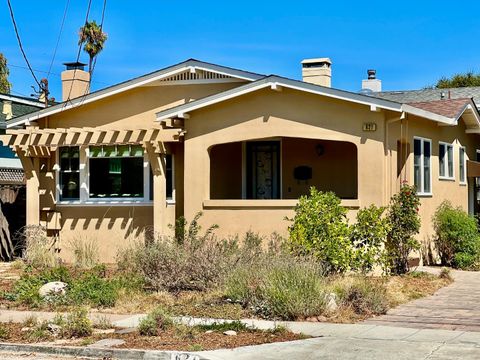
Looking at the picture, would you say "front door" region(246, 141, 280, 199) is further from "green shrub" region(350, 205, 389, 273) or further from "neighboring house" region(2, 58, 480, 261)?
"green shrub" region(350, 205, 389, 273)

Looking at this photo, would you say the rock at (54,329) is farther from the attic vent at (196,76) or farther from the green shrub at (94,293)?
the attic vent at (196,76)

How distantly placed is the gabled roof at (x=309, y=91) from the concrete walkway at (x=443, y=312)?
3985mm

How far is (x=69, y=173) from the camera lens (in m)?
19.8

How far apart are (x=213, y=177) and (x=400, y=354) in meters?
10.8

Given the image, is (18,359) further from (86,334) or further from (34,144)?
(34,144)

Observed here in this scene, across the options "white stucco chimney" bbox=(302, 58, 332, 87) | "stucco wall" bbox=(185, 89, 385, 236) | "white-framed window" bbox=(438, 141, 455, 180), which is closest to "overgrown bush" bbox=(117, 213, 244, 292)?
"stucco wall" bbox=(185, 89, 385, 236)

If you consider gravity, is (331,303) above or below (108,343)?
above

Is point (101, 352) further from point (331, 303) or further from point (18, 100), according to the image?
point (18, 100)

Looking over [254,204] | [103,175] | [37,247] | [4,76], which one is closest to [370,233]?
[254,204]

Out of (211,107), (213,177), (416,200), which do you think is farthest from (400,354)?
(213,177)

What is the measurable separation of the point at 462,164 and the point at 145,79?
9.38 metres

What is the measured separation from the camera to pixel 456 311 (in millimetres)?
11734

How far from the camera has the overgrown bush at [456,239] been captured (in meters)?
17.3

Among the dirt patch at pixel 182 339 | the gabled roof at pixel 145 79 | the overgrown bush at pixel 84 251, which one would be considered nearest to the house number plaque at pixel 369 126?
the gabled roof at pixel 145 79
